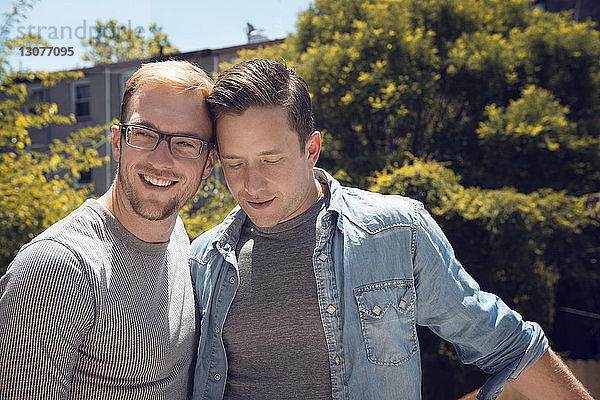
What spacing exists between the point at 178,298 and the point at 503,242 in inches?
171

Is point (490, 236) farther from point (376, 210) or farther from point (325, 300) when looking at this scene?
point (325, 300)

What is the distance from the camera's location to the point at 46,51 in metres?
5.05

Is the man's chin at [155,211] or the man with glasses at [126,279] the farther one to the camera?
the man's chin at [155,211]

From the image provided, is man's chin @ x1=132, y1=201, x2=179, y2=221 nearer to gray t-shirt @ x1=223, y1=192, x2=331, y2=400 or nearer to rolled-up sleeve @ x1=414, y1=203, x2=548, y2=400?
gray t-shirt @ x1=223, y1=192, x2=331, y2=400

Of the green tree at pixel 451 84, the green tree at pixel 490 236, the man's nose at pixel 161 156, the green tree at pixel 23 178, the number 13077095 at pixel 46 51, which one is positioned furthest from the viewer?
the green tree at pixel 451 84

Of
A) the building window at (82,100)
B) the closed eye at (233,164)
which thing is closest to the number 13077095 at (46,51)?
the closed eye at (233,164)

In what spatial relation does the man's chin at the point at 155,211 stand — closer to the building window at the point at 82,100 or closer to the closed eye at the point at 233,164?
the closed eye at the point at 233,164

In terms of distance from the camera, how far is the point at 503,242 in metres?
5.48

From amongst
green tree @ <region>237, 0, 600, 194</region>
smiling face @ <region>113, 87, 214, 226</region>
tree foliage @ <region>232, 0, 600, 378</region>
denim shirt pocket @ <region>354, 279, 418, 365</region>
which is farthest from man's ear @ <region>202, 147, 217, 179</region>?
green tree @ <region>237, 0, 600, 194</region>

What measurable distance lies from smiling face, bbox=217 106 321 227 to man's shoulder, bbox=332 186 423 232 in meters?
0.19

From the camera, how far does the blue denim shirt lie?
182 centimetres

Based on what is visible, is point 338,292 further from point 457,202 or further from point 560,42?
point 560,42

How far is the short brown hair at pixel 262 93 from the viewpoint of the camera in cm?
188

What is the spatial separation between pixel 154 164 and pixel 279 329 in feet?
2.31
